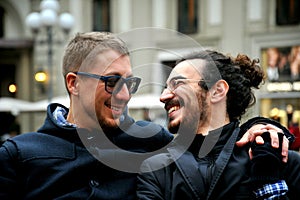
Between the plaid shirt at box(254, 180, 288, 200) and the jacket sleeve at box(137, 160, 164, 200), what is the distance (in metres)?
0.40

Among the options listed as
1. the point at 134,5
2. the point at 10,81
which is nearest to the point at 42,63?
the point at 10,81

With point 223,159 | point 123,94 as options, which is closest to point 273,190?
point 223,159

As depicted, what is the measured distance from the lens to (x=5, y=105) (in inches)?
537

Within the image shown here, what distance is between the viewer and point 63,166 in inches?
85.3

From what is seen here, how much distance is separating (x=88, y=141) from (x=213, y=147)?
1.88 feet

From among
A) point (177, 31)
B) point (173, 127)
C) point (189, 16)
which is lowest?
point (173, 127)

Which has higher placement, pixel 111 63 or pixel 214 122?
pixel 111 63

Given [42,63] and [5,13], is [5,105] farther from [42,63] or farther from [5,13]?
[5,13]

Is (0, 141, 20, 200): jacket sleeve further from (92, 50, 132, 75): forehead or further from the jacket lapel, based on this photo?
the jacket lapel

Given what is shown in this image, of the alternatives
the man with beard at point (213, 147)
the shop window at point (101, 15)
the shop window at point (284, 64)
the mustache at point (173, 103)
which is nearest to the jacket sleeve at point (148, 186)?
the man with beard at point (213, 147)

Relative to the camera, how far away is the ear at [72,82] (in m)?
2.35

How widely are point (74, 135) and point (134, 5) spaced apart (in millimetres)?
14550

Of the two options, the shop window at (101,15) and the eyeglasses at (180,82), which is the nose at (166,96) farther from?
the shop window at (101,15)

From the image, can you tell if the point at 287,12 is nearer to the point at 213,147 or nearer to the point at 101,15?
the point at 101,15
